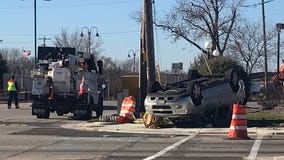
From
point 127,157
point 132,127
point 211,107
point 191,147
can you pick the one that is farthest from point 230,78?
point 127,157

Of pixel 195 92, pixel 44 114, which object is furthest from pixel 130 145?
pixel 44 114

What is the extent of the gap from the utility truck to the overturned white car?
5.69 m

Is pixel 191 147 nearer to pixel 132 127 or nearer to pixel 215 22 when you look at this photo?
pixel 132 127

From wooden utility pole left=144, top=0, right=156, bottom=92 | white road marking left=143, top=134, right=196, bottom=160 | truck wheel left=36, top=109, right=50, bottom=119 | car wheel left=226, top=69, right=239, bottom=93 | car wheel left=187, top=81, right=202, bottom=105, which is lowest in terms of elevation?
white road marking left=143, top=134, right=196, bottom=160

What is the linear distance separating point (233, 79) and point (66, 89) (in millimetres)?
8460

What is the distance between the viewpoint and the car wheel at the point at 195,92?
19.3 m

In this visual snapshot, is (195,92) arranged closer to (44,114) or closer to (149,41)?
(149,41)

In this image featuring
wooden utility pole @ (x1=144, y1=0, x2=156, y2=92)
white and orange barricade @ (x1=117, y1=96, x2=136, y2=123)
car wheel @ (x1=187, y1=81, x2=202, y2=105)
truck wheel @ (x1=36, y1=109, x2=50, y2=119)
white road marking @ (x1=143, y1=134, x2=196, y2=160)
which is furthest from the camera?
truck wheel @ (x1=36, y1=109, x2=50, y2=119)

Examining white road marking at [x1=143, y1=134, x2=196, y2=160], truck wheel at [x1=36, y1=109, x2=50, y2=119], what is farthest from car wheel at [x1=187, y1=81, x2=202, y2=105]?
truck wheel at [x1=36, y1=109, x2=50, y2=119]

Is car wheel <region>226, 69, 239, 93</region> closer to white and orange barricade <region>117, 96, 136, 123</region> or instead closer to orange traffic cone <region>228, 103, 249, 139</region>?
white and orange barricade <region>117, 96, 136, 123</region>

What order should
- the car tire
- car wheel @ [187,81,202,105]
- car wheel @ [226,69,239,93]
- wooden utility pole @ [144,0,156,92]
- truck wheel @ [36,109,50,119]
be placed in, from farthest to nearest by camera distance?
truck wheel @ [36,109,50,119]
wooden utility pole @ [144,0,156,92]
car wheel @ [226,69,239,93]
the car tire
car wheel @ [187,81,202,105]

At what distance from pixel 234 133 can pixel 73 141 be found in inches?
176

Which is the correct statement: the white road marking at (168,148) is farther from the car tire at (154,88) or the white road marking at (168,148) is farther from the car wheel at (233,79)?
the car wheel at (233,79)

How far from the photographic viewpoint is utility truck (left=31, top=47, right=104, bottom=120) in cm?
2555
